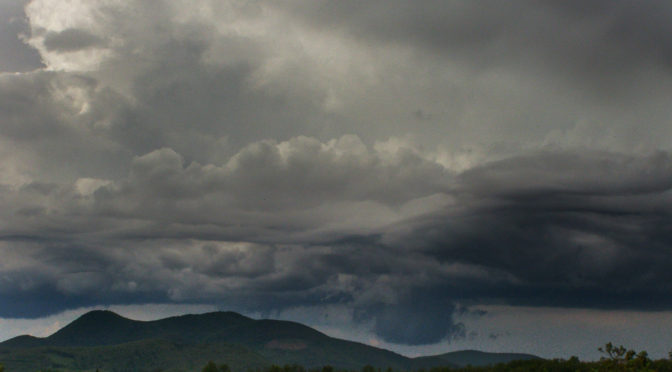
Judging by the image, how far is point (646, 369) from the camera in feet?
513

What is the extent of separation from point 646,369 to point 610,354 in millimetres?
10556

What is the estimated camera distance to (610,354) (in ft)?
545
